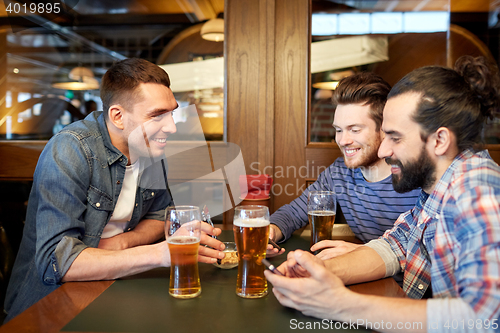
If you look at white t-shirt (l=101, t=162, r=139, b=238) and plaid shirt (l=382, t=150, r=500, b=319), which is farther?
white t-shirt (l=101, t=162, r=139, b=238)

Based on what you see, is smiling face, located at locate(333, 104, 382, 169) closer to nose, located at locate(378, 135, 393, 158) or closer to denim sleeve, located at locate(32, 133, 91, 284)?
nose, located at locate(378, 135, 393, 158)

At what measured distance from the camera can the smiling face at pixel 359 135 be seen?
1.72m

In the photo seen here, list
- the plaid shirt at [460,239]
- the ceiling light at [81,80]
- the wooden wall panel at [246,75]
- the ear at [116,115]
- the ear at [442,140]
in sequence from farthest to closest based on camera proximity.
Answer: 1. the ceiling light at [81,80]
2. the wooden wall panel at [246,75]
3. the ear at [116,115]
4. the ear at [442,140]
5. the plaid shirt at [460,239]

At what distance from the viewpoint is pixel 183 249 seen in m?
0.96

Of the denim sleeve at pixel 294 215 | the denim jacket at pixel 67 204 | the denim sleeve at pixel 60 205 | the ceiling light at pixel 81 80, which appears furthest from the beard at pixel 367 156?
the ceiling light at pixel 81 80

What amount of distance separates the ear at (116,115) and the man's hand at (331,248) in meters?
0.90

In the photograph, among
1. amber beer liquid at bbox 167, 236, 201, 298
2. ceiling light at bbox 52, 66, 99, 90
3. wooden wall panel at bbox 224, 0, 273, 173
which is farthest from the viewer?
ceiling light at bbox 52, 66, 99, 90

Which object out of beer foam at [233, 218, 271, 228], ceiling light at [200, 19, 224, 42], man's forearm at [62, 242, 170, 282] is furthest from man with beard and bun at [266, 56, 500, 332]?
ceiling light at [200, 19, 224, 42]

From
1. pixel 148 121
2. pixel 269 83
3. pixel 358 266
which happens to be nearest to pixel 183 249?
pixel 358 266

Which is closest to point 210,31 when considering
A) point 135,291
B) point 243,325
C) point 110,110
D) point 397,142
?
point 110,110

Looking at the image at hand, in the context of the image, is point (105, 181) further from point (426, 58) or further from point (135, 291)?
point (426, 58)

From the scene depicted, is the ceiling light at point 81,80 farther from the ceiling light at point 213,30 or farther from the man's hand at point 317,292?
the man's hand at point 317,292

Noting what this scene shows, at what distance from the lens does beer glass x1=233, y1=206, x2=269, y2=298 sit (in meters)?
0.96

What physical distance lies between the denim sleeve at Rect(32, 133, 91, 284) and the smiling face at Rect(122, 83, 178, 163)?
10.1 inches
